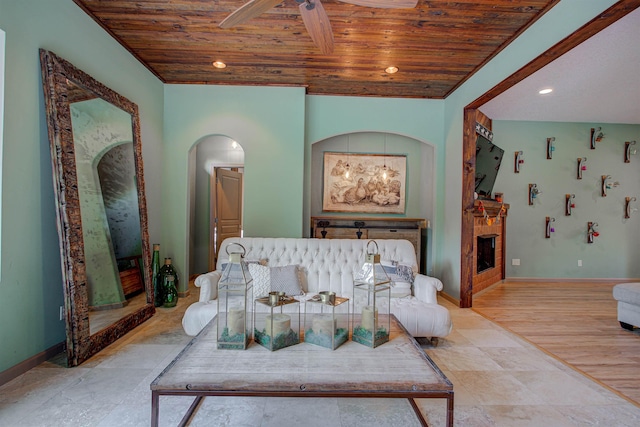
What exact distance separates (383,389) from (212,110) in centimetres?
395

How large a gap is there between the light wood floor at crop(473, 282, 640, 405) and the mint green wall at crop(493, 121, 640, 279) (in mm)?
425

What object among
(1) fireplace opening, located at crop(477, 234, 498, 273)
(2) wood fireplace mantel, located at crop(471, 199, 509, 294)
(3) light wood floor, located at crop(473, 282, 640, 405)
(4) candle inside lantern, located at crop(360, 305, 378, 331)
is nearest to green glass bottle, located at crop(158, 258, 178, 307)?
(4) candle inside lantern, located at crop(360, 305, 378, 331)

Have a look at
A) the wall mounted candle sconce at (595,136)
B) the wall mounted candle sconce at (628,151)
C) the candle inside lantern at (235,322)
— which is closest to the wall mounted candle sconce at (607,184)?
the wall mounted candle sconce at (628,151)

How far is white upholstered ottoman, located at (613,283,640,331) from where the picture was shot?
10.1ft

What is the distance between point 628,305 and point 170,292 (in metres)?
4.78

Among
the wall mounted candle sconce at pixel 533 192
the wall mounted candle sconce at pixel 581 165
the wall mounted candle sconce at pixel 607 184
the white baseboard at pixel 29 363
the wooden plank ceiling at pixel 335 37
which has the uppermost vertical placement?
the wooden plank ceiling at pixel 335 37

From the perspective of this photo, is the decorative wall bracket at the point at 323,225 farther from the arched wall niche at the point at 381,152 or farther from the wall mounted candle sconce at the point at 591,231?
the wall mounted candle sconce at the point at 591,231

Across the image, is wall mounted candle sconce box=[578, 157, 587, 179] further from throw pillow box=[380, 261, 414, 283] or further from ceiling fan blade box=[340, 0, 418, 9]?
ceiling fan blade box=[340, 0, 418, 9]

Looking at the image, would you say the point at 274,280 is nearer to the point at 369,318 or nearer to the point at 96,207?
the point at 369,318

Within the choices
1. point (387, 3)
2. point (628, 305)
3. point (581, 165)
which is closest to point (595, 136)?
point (581, 165)

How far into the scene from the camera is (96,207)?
265 centimetres

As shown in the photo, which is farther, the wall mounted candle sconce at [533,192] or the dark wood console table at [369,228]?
the wall mounted candle sconce at [533,192]

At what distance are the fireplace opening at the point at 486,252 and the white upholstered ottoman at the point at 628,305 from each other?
1.66 m

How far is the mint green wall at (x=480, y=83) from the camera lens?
231 centimetres
